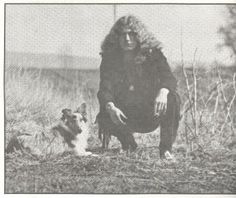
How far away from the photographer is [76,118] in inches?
221

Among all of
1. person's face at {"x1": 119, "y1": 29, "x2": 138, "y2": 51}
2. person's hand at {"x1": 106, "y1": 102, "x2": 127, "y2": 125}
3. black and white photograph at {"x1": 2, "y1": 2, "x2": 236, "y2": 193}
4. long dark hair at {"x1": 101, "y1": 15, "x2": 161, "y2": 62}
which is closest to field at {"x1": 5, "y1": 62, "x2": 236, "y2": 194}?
black and white photograph at {"x1": 2, "y1": 2, "x2": 236, "y2": 193}

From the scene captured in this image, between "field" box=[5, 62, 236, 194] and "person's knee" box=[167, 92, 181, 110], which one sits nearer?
"field" box=[5, 62, 236, 194]

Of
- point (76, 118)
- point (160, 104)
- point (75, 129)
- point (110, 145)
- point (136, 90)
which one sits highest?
point (136, 90)

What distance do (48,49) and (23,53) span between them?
273 millimetres

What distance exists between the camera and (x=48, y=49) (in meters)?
5.72

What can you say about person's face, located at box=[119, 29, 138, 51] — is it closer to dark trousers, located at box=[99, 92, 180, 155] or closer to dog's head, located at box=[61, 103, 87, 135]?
dark trousers, located at box=[99, 92, 180, 155]

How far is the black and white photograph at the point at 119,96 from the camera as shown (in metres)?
5.51

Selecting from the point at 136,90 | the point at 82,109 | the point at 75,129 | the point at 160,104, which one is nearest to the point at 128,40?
the point at 136,90

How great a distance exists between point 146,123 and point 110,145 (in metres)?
0.45

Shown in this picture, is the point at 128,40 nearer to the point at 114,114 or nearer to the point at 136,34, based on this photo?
the point at 136,34

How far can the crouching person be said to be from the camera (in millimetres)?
5578

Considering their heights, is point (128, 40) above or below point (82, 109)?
above

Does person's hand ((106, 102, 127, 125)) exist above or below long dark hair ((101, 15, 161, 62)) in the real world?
below

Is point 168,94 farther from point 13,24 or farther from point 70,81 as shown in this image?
point 13,24
